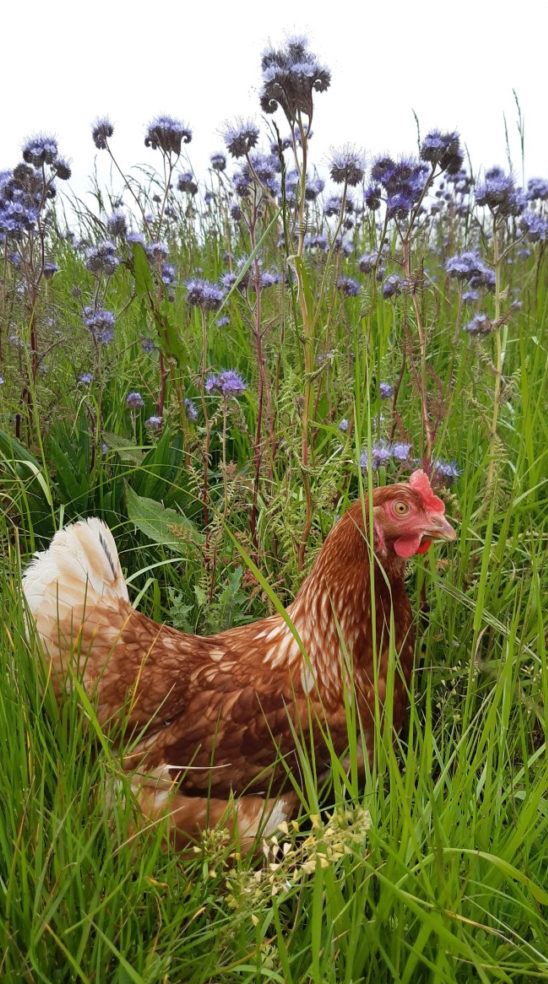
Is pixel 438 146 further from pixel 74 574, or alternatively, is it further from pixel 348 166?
pixel 74 574

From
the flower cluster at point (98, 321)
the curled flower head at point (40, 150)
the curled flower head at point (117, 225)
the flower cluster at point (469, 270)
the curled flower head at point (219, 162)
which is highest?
the curled flower head at point (219, 162)

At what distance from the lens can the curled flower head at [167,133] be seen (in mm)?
3598

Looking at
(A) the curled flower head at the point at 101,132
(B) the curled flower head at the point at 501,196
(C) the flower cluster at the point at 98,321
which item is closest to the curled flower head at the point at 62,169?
(A) the curled flower head at the point at 101,132

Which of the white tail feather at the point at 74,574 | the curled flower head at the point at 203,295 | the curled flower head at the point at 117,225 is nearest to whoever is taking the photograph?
the white tail feather at the point at 74,574

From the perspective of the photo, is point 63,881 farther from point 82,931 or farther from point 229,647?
point 229,647

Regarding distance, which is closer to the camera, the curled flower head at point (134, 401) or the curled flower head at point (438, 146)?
the curled flower head at point (438, 146)

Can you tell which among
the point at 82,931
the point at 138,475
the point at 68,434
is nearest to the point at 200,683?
the point at 82,931

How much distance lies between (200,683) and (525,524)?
146 cm

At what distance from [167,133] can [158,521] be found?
5.96 ft

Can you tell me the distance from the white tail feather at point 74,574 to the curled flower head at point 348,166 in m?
1.57

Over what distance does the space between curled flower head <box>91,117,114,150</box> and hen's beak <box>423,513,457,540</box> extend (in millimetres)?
2968

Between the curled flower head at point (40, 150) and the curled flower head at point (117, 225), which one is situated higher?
the curled flower head at point (40, 150)

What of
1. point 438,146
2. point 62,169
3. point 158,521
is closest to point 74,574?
point 158,521

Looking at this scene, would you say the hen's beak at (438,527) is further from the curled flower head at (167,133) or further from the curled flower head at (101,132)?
the curled flower head at (101,132)
